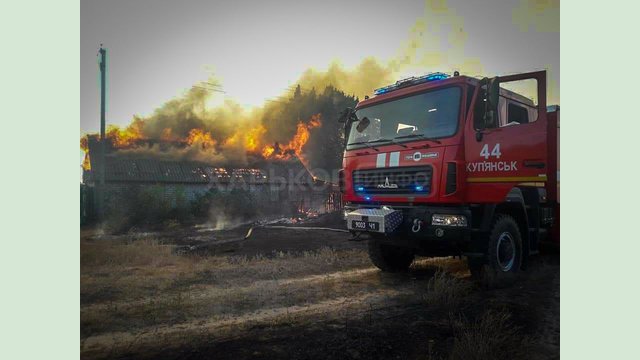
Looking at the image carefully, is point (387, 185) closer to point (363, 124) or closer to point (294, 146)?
point (363, 124)

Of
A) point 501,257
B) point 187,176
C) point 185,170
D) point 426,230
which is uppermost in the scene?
point 185,170

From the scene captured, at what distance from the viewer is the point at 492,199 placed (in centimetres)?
440

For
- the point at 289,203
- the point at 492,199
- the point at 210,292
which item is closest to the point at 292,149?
the point at 289,203

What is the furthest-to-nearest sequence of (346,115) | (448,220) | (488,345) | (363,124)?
(346,115) → (363,124) → (448,220) → (488,345)

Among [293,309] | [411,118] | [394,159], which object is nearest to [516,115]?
[411,118]

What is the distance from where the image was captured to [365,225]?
15.7ft

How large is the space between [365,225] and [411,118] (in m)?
1.58

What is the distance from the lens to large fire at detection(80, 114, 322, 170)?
17.6ft

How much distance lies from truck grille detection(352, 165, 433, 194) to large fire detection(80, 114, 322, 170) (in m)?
2.99

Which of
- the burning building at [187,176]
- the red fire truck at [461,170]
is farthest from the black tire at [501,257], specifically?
the burning building at [187,176]

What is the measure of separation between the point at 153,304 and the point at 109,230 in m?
1.51

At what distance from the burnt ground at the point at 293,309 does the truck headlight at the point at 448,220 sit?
0.77 metres

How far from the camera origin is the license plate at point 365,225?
183 inches

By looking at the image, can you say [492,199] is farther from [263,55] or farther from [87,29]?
[87,29]
